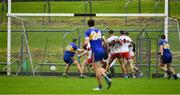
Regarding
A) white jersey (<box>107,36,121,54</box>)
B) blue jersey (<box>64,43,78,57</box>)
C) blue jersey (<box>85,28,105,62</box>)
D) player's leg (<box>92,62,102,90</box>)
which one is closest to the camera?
player's leg (<box>92,62,102,90</box>)

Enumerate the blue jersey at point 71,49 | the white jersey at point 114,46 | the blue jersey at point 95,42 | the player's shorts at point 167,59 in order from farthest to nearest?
the blue jersey at point 71,49 < the white jersey at point 114,46 < the player's shorts at point 167,59 < the blue jersey at point 95,42

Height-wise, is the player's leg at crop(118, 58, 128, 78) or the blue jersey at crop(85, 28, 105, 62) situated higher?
the blue jersey at crop(85, 28, 105, 62)

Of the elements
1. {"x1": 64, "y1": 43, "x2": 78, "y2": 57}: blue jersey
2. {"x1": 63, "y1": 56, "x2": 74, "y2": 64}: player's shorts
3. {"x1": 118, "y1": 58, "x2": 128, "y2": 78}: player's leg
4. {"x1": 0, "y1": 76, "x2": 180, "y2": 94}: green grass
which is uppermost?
{"x1": 64, "y1": 43, "x2": 78, "y2": 57}: blue jersey

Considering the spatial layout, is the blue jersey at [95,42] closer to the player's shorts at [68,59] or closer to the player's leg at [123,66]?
the player's leg at [123,66]

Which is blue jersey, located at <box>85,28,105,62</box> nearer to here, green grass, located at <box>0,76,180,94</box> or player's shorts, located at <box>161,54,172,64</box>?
green grass, located at <box>0,76,180,94</box>

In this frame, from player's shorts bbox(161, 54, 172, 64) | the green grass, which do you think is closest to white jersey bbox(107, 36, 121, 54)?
player's shorts bbox(161, 54, 172, 64)

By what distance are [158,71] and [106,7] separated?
18.0 m

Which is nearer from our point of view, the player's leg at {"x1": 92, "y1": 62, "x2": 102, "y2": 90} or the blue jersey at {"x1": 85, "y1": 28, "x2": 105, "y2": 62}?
the player's leg at {"x1": 92, "y1": 62, "x2": 102, "y2": 90}

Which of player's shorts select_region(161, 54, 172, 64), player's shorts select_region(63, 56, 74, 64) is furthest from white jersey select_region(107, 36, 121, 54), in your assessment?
player's shorts select_region(161, 54, 172, 64)

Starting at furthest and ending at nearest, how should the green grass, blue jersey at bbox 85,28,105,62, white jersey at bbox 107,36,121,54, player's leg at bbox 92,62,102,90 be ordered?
white jersey at bbox 107,36,121,54 < blue jersey at bbox 85,28,105,62 < player's leg at bbox 92,62,102,90 < the green grass

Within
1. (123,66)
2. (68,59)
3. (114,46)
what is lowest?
(123,66)

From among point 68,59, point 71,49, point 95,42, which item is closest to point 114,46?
point 71,49

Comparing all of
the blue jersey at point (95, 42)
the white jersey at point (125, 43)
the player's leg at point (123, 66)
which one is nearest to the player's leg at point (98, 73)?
the blue jersey at point (95, 42)

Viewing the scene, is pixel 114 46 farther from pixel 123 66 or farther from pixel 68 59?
pixel 68 59
